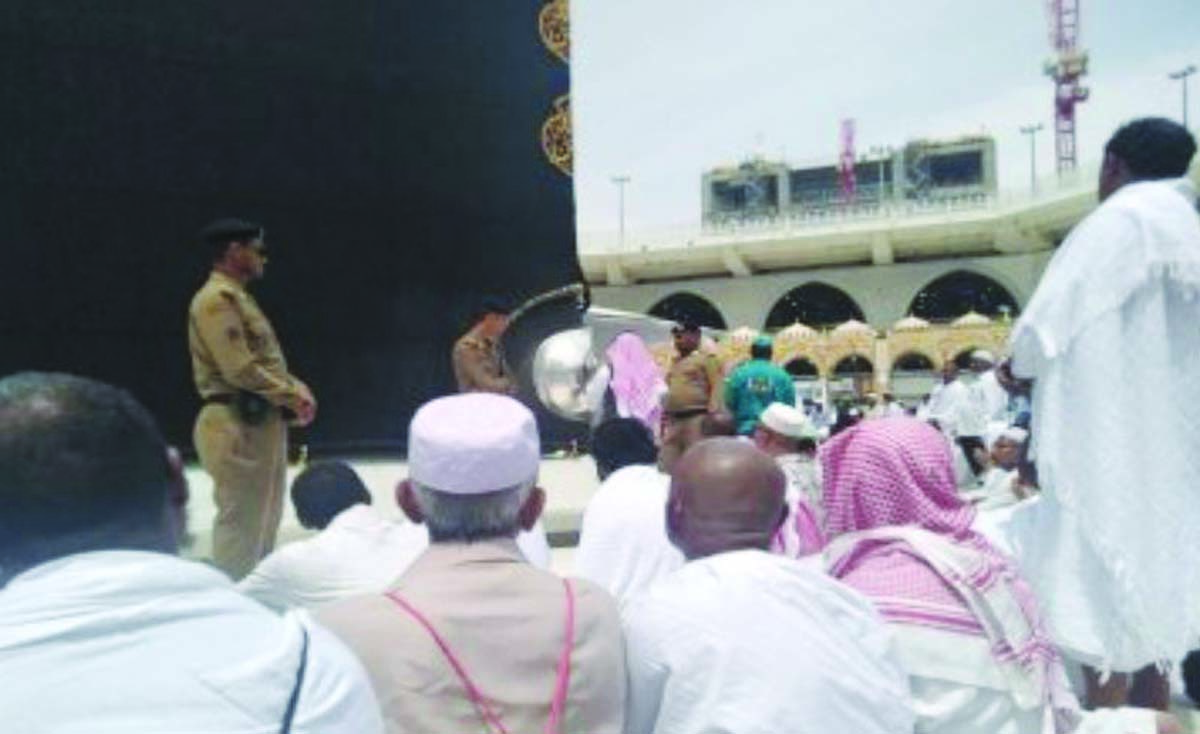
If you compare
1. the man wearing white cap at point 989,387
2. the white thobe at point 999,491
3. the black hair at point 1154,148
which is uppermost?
the black hair at point 1154,148

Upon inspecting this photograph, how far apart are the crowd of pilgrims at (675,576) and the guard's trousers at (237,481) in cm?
90

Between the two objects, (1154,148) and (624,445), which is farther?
(624,445)

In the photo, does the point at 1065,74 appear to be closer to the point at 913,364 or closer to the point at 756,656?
the point at 913,364

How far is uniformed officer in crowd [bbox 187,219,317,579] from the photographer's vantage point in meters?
3.79

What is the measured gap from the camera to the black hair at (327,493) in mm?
2879

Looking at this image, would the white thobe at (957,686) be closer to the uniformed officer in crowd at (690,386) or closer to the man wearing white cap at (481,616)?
the man wearing white cap at (481,616)

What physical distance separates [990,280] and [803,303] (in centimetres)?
775

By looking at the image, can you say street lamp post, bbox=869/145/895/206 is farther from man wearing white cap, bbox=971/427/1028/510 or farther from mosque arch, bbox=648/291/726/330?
man wearing white cap, bbox=971/427/1028/510

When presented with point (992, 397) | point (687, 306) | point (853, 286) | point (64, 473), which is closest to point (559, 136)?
point (992, 397)

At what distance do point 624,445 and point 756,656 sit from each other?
1861 mm

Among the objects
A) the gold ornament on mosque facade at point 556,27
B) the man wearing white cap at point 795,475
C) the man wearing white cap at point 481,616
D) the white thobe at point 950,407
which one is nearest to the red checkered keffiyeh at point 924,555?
the man wearing white cap at point 795,475

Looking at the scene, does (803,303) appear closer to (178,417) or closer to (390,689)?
(178,417)

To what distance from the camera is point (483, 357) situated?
5.39 m

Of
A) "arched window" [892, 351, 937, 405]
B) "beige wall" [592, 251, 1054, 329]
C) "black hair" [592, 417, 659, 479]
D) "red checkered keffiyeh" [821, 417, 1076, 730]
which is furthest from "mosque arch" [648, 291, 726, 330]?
"red checkered keffiyeh" [821, 417, 1076, 730]
